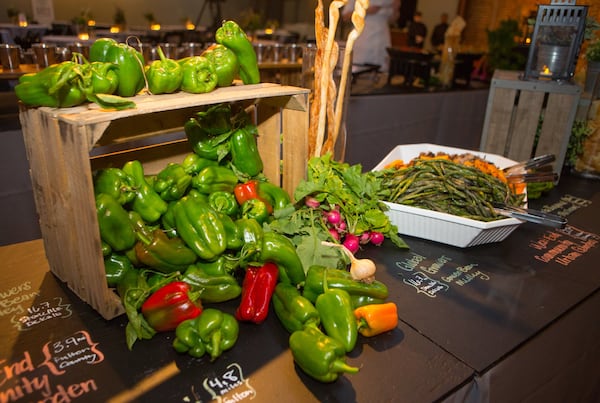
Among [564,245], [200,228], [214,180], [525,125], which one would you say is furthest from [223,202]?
[525,125]

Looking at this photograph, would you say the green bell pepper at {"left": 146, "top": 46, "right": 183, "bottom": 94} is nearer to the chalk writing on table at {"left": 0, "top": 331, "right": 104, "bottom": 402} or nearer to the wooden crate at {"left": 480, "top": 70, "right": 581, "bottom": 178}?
the chalk writing on table at {"left": 0, "top": 331, "right": 104, "bottom": 402}

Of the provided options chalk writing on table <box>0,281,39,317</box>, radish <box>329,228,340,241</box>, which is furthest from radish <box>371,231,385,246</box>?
chalk writing on table <box>0,281,39,317</box>

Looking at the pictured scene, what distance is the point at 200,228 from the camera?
3.67ft

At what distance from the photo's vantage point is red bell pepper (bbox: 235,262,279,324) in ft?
3.51

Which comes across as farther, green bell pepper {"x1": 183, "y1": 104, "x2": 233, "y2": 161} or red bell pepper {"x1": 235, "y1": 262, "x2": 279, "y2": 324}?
green bell pepper {"x1": 183, "y1": 104, "x2": 233, "y2": 161}

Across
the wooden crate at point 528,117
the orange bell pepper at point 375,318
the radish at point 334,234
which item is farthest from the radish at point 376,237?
the wooden crate at point 528,117

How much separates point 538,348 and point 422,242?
476 millimetres

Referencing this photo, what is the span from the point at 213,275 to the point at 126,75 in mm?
518

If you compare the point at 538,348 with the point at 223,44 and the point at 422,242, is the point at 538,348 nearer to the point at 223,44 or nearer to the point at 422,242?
the point at 422,242

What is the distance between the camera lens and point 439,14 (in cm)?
1072

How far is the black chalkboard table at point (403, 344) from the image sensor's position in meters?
0.90

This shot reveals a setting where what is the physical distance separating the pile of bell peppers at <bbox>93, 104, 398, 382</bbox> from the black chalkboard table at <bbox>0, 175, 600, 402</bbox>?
1.7 inches

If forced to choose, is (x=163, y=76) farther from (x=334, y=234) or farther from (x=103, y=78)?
(x=334, y=234)

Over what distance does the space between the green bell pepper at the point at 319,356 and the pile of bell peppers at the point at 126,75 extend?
2.02 feet
